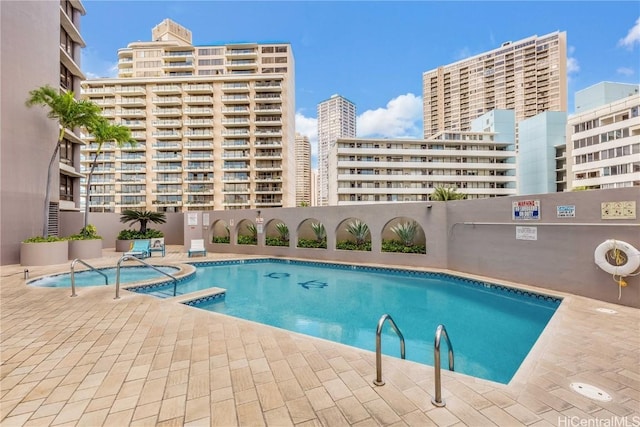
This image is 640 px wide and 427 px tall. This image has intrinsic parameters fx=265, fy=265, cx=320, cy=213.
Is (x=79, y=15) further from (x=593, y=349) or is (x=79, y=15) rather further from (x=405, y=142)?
(x=405, y=142)

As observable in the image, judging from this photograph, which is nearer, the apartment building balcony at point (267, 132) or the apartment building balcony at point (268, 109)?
the apartment building balcony at point (267, 132)

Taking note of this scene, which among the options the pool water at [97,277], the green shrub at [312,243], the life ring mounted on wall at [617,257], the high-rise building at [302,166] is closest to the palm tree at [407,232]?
the green shrub at [312,243]

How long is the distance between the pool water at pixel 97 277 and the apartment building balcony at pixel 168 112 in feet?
111

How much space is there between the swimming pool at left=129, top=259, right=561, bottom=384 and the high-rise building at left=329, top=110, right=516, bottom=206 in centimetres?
2956

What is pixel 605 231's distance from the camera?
20.6 feet

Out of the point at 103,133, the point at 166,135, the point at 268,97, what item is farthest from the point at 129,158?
the point at 103,133

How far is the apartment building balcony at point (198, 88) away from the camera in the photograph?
38.1 metres

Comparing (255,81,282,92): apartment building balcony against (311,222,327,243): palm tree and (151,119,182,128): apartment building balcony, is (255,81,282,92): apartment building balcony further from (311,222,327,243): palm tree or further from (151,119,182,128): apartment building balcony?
(311,222,327,243): palm tree

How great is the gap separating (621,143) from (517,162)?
55.2 ft

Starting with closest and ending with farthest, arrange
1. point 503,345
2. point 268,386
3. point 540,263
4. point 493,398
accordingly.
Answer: point 493,398 < point 268,386 < point 503,345 < point 540,263

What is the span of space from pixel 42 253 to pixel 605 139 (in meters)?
51.0

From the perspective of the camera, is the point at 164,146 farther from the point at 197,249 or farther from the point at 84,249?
the point at 197,249

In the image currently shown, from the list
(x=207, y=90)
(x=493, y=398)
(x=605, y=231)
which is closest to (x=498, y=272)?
(x=605, y=231)

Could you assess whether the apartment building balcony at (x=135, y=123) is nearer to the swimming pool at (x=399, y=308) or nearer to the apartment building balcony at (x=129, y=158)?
the apartment building balcony at (x=129, y=158)
